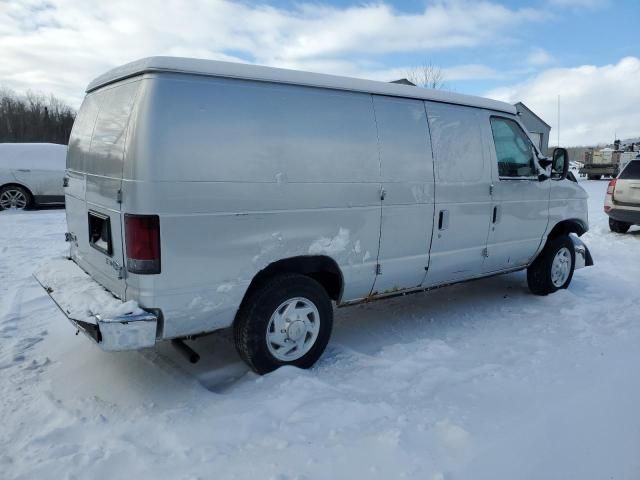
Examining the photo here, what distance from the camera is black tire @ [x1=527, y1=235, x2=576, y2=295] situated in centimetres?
575

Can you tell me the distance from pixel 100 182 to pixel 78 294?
32.0 inches

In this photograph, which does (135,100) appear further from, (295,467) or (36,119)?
(36,119)

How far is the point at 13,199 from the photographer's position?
1179 centimetres

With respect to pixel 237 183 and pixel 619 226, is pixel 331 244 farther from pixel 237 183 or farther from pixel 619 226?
pixel 619 226

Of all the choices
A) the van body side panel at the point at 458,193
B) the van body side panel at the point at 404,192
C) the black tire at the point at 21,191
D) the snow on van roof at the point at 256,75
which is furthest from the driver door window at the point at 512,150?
the black tire at the point at 21,191

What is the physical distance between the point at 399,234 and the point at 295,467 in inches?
85.1

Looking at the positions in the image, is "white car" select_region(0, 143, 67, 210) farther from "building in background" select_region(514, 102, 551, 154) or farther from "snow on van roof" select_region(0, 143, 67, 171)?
"building in background" select_region(514, 102, 551, 154)

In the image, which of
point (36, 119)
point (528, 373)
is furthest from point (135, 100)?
point (36, 119)

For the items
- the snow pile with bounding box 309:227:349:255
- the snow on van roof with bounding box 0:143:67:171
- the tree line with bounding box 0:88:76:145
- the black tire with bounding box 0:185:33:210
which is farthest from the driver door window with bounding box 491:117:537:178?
the tree line with bounding box 0:88:76:145

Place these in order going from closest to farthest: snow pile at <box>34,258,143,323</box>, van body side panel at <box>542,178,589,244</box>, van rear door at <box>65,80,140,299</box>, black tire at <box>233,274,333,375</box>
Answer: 1. snow pile at <box>34,258,143,323</box>
2. van rear door at <box>65,80,140,299</box>
3. black tire at <box>233,274,333,375</box>
4. van body side panel at <box>542,178,589,244</box>

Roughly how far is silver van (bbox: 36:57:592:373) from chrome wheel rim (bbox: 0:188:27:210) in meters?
9.27

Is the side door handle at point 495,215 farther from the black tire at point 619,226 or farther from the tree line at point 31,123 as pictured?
the tree line at point 31,123

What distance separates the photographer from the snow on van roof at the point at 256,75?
119 inches

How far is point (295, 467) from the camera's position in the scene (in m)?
2.58
